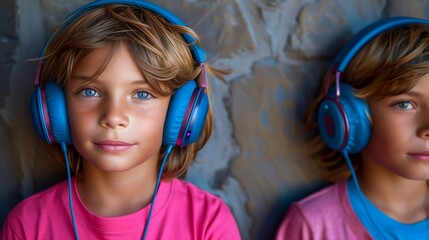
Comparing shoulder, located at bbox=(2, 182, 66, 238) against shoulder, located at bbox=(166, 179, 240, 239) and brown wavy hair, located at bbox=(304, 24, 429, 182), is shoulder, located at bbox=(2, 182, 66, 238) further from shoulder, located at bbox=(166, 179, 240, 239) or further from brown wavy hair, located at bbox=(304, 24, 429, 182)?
brown wavy hair, located at bbox=(304, 24, 429, 182)

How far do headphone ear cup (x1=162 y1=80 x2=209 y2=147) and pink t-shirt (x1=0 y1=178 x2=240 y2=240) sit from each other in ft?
0.69

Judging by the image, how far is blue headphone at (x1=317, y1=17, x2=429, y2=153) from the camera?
148 cm

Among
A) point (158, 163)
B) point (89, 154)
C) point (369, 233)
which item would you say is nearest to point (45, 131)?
point (89, 154)

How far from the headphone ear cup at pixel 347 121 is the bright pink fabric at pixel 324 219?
180mm

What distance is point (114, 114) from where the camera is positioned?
130cm

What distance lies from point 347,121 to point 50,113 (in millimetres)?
760

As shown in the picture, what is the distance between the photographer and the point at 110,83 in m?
1.32

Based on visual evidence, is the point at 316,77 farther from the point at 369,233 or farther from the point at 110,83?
the point at 110,83

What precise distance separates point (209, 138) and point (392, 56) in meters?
0.58

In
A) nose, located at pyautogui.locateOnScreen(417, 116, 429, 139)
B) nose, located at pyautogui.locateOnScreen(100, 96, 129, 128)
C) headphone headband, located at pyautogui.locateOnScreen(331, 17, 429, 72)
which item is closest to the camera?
nose, located at pyautogui.locateOnScreen(100, 96, 129, 128)

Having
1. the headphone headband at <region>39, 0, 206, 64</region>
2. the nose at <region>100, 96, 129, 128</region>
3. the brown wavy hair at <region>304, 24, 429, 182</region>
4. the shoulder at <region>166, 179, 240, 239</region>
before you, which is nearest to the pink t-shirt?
the shoulder at <region>166, 179, 240, 239</region>

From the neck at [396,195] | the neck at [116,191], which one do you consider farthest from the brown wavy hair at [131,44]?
the neck at [396,195]

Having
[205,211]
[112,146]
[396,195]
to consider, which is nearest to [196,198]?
[205,211]

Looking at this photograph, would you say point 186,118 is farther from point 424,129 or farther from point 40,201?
point 424,129
